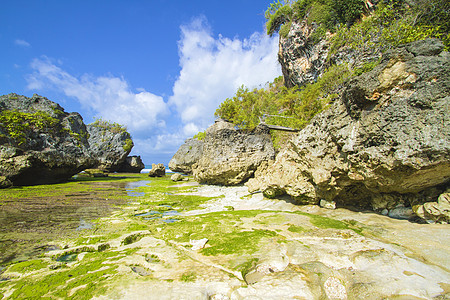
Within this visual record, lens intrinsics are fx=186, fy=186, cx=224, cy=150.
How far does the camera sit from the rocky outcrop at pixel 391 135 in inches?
229

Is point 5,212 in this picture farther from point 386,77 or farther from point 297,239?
point 386,77

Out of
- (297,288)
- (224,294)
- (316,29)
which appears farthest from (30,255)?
(316,29)

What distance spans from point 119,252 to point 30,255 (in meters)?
2.68

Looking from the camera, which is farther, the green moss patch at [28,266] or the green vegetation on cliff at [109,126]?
the green vegetation on cliff at [109,126]

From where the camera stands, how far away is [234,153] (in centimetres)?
2122

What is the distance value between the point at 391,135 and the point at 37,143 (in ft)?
115

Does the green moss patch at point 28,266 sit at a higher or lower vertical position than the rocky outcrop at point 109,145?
lower

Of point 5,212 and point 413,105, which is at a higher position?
point 413,105

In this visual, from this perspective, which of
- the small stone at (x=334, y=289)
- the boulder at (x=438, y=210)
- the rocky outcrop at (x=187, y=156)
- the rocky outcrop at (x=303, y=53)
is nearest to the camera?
the small stone at (x=334, y=289)

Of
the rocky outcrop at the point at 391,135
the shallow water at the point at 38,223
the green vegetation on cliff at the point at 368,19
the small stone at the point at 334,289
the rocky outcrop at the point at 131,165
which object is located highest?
the green vegetation on cliff at the point at 368,19

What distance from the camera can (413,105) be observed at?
20.3 ft

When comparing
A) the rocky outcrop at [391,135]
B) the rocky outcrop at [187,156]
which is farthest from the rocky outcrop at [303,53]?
the rocky outcrop at [391,135]

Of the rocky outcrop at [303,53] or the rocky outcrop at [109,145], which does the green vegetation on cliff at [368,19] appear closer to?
the rocky outcrop at [303,53]

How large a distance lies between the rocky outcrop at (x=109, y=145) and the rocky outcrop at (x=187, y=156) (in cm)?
1716
